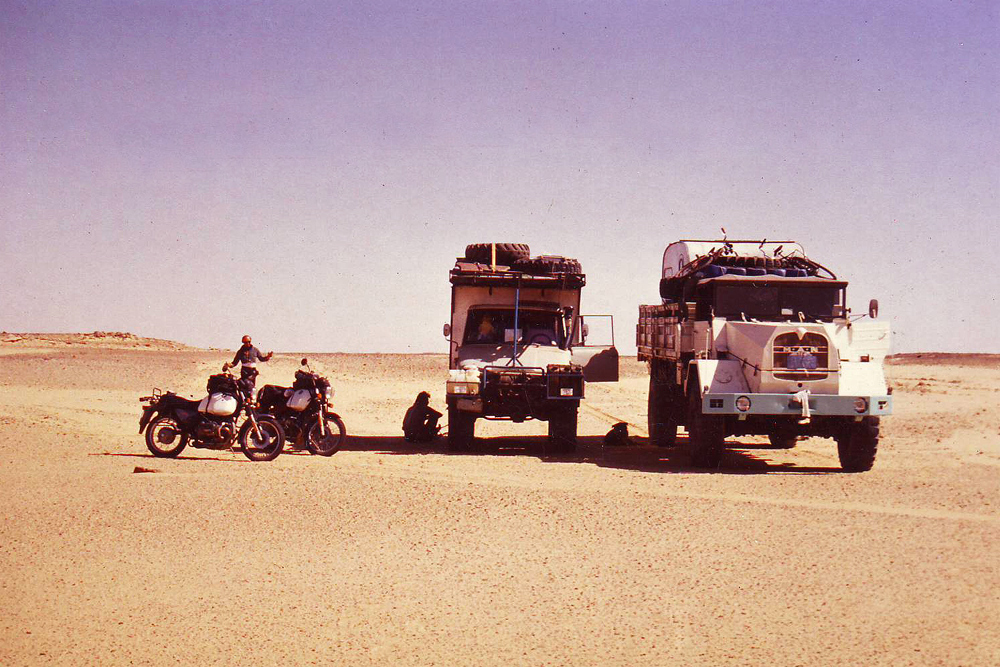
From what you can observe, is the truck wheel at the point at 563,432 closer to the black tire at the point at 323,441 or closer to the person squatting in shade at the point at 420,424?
the person squatting in shade at the point at 420,424

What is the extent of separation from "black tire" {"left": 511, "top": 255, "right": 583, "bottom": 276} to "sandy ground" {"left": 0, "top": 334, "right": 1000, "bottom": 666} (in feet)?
11.4

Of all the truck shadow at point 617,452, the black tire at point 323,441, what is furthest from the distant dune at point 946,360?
the black tire at point 323,441

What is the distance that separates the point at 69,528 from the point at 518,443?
34.0ft

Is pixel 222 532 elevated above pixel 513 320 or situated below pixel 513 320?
below

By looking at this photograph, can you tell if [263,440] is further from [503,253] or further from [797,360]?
[797,360]

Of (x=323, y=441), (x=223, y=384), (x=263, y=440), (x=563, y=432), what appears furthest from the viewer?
(x=563, y=432)

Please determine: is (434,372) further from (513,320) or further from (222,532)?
(222,532)

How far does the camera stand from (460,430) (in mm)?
16078

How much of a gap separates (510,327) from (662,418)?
10.6 ft

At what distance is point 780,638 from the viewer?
231 inches

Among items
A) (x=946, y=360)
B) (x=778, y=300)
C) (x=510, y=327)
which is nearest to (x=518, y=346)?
(x=510, y=327)

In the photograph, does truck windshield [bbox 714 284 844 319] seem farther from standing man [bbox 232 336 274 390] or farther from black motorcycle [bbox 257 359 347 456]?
standing man [bbox 232 336 274 390]

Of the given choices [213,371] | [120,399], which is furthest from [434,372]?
[120,399]

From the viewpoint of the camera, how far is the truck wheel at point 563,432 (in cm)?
1599
